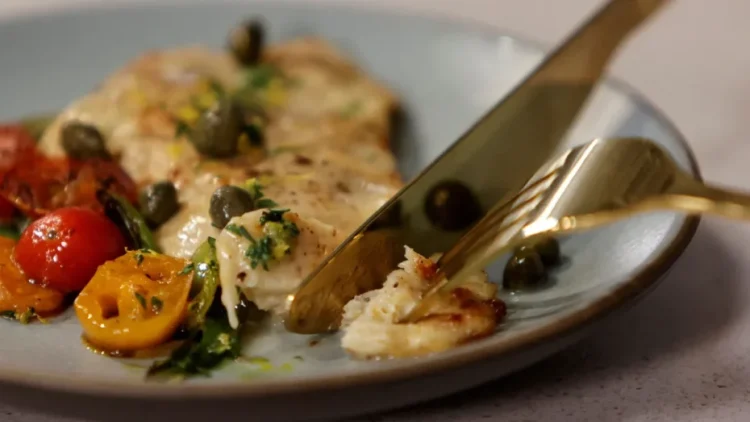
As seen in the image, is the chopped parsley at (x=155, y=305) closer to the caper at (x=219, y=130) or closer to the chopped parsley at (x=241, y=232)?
the chopped parsley at (x=241, y=232)

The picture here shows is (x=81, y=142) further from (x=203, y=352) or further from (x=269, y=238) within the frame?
(x=203, y=352)

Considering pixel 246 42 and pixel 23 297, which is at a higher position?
pixel 246 42

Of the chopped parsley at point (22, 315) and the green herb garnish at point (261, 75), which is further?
the green herb garnish at point (261, 75)

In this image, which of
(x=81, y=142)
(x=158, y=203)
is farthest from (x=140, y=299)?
(x=81, y=142)

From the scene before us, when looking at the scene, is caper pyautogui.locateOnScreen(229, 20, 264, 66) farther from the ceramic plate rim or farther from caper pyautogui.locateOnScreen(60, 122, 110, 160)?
the ceramic plate rim

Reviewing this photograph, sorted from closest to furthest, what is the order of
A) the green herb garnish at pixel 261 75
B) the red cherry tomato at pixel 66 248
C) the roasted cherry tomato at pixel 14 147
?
the red cherry tomato at pixel 66 248 → the roasted cherry tomato at pixel 14 147 → the green herb garnish at pixel 261 75

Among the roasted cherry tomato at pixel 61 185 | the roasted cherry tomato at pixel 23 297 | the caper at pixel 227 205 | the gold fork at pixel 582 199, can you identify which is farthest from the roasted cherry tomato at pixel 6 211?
the gold fork at pixel 582 199
